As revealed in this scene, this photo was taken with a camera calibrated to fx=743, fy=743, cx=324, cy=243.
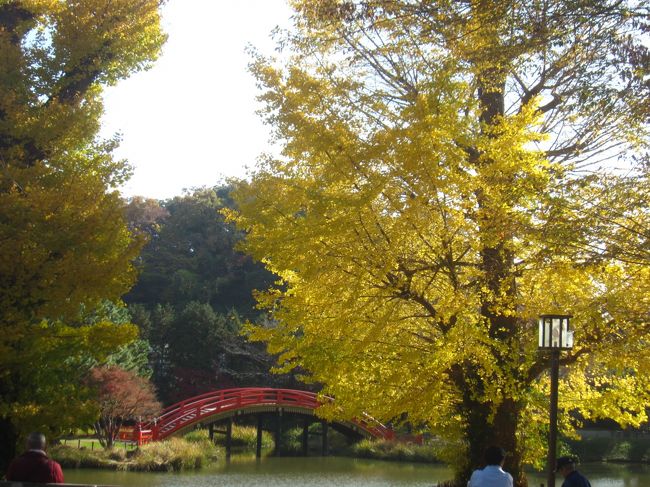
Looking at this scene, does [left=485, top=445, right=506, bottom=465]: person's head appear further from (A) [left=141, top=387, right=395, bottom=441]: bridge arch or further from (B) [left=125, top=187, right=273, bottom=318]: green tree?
(B) [left=125, top=187, right=273, bottom=318]: green tree

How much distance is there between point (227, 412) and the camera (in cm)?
2503

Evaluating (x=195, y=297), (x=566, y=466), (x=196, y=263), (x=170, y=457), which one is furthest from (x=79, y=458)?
(x=196, y=263)

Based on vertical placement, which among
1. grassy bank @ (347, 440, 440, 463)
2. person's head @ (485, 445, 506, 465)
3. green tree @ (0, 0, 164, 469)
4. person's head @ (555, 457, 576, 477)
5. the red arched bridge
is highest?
green tree @ (0, 0, 164, 469)

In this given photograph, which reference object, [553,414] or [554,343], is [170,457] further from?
[554,343]

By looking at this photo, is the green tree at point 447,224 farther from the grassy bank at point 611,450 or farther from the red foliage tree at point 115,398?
the grassy bank at point 611,450

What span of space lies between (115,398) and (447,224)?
51.7ft

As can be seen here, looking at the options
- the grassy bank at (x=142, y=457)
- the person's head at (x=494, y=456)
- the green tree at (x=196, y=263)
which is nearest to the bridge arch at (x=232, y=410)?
the grassy bank at (x=142, y=457)

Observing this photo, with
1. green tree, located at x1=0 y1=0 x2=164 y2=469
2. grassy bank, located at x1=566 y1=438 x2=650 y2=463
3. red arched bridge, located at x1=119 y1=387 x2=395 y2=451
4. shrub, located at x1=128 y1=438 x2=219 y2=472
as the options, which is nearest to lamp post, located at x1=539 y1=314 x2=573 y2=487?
green tree, located at x1=0 y1=0 x2=164 y2=469

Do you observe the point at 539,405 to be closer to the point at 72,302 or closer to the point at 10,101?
the point at 72,302

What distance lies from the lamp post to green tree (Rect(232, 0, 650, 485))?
2.04ft

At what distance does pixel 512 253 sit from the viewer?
9266 millimetres

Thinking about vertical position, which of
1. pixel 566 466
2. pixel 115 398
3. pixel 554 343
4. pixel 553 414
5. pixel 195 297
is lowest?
pixel 115 398

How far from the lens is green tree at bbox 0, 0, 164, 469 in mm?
8922

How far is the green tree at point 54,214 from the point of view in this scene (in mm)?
8922
